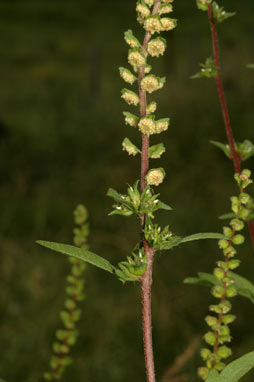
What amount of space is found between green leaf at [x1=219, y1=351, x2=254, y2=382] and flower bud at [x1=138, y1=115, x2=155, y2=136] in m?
0.35

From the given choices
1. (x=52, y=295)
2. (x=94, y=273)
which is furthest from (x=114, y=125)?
(x=52, y=295)

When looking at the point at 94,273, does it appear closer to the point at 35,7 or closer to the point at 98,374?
the point at 98,374

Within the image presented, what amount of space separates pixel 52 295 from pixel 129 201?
4221 mm

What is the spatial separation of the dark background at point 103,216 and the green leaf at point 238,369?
75cm

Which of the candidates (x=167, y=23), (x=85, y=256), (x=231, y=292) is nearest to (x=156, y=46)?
(x=167, y=23)

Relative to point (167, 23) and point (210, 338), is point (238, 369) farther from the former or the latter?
point (167, 23)

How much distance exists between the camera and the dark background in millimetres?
4059

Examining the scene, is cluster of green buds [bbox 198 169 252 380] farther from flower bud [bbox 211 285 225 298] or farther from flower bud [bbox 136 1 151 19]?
flower bud [bbox 136 1 151 19]

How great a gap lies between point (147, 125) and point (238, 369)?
1.24 ft

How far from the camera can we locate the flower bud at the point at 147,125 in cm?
78

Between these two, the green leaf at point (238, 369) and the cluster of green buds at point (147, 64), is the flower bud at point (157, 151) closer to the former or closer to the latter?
the cluster of green buds at point (147, 64)

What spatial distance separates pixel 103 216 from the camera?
7160mm

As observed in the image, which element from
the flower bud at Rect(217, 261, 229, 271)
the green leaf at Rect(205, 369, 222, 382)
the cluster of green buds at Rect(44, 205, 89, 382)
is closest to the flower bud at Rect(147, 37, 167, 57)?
the flower bud at Rect(217, 261, 229, 271)

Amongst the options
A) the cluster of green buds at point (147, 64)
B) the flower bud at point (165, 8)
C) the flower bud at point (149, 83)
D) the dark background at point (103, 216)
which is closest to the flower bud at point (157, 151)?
the cluster of green buds at point (147, 64)
